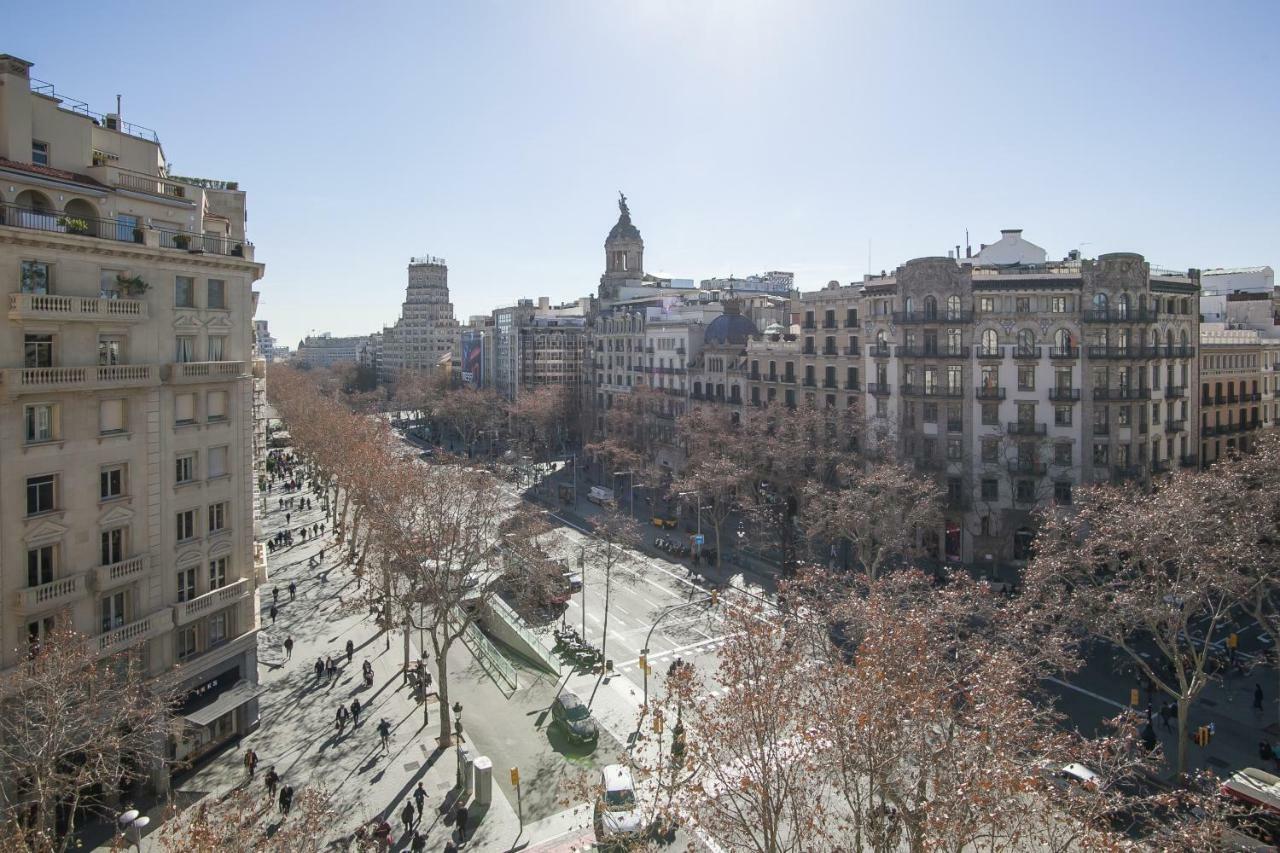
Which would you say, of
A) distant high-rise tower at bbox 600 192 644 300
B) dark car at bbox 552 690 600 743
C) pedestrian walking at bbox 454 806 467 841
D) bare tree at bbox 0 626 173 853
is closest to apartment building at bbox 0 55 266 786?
bare tree at bbox 0 626 173 853

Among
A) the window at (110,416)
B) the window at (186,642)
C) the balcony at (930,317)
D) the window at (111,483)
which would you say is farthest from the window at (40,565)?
the balcony at (930,317)

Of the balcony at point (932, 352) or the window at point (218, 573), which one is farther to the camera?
the balcony at point (932, 352)

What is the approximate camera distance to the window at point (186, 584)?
94.8 ft

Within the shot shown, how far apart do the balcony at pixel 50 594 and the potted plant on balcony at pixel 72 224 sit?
424 inches

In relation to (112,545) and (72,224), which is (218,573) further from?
(72,224)

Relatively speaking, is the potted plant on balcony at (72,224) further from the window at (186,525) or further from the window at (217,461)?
the window at (186,525)

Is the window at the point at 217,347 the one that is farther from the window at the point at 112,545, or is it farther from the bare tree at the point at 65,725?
the bare tree at the point at 65,725

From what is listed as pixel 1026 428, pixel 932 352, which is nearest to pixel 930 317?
pixel 932 352

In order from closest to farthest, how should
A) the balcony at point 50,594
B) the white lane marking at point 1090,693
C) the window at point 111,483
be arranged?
the balcony at point 50,594
the window at point 111,483
the white lane marking at point 1090,693

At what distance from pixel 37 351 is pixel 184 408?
5.28m

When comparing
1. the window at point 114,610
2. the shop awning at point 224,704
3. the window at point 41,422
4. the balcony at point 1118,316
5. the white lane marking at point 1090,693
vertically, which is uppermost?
the balcony at point 1118,316

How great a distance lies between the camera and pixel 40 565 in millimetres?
24469

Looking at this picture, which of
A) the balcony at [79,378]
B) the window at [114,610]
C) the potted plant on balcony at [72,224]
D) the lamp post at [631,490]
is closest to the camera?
the balcony at [79,378]

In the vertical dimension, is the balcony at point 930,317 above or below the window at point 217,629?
above
